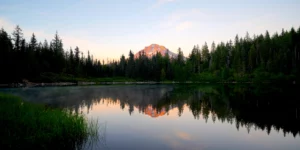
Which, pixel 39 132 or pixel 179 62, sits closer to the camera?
pixel 39 132

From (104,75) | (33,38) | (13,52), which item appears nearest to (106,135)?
(13,52)

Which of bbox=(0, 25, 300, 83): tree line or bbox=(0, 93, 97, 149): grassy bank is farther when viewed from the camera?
bbox=(0, 25, 300, 83): tree line

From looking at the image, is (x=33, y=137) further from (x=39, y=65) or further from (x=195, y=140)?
(x=39, y=65)

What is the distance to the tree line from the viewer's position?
77.8 m

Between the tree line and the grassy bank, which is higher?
the tree line

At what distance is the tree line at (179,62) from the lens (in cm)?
7781

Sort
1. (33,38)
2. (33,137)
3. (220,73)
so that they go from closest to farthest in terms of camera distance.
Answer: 1. (33,137)
2. (33,38)
3. (220,73)

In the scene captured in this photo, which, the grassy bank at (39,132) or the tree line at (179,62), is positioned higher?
the tree line at (179,62)

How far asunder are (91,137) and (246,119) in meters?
15.4

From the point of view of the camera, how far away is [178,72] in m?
133

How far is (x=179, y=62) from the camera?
15662cm

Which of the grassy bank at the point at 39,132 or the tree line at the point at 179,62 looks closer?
the grassy bank at the point at 39,132

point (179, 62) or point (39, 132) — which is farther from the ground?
point (179, 62)

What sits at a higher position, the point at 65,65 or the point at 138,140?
the point at 65,65
